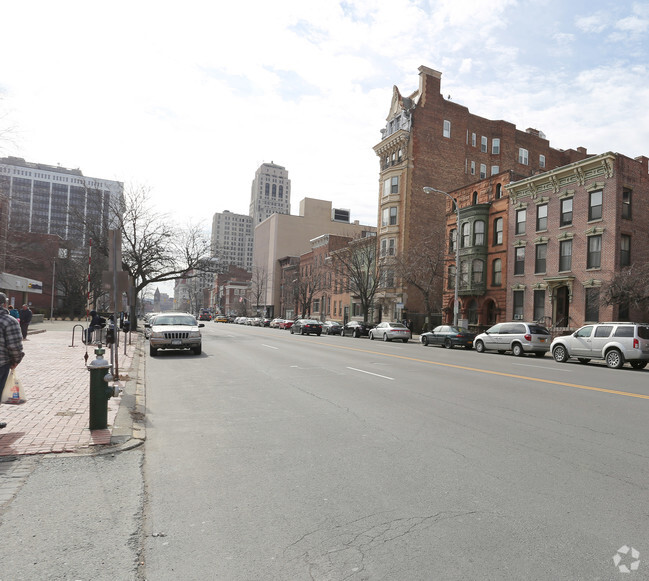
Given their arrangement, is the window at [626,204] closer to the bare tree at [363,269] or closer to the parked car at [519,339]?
the parked car at [519,339]

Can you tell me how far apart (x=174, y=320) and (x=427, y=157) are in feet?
→ 123

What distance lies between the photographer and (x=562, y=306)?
31.8m

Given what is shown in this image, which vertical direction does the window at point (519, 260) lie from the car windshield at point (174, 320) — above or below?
above

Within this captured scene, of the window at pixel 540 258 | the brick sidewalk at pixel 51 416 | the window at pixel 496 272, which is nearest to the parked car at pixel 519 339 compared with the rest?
the window at pixel 540 258

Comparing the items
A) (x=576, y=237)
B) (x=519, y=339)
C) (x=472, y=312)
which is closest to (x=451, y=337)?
(x=519, y=339)

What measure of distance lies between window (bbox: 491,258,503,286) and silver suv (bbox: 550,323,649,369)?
1727 cm

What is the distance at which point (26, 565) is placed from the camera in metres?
3.10

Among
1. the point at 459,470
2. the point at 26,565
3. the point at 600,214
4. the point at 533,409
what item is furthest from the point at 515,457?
the point at 600,214

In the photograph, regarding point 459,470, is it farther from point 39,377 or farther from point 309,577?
point 39,377

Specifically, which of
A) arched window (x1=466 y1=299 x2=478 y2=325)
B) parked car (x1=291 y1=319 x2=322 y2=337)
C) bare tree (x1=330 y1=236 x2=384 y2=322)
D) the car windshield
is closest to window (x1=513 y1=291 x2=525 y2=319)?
arched window (x1=466 y1=299 x2=478 y2=325)

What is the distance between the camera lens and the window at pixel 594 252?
94.8 ft

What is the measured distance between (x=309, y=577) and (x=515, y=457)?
3274 millimetres

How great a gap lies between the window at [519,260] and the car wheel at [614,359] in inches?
690

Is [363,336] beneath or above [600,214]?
beneath
